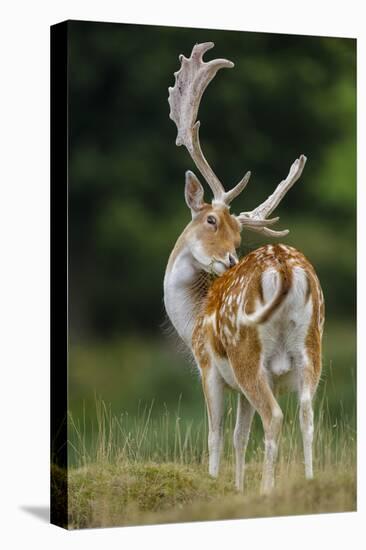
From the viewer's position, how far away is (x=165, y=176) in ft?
32.2

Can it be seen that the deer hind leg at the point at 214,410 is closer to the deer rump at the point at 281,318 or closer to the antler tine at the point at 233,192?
the deer rump at the point at 281,318

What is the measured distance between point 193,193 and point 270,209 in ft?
1.85

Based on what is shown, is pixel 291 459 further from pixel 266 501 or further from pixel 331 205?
pixel 331 205

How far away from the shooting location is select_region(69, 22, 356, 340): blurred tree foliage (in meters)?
9.40

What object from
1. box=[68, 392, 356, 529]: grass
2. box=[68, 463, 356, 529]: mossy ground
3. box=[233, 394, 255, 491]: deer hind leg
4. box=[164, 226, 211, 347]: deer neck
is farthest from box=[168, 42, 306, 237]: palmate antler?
box=[68, 463, 356, 529]: mossy ground

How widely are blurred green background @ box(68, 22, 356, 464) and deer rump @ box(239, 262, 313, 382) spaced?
66 centimetres

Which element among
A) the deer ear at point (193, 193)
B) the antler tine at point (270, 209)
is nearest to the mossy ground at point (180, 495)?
the antler tine at point (270, 209)

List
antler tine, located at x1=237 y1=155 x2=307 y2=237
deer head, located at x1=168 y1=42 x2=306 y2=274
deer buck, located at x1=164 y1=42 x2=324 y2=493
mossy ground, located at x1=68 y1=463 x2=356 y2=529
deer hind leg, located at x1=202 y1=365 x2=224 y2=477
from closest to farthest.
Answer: mossy ground, located at x1=68 y1=463 x2=356 y2=529 < deer buck, located at x1=164 y1=42 x2=324 y2=493 < deer hind leg, located at x1=202 y1=365 x2=224 y2=477 < deer head, located at x1=168 y1=42 x2=306 y2=274 < antler tine, located at x1=237 y1=155 x2=307 y2=237

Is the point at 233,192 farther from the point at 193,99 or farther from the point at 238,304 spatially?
the point at 238,304

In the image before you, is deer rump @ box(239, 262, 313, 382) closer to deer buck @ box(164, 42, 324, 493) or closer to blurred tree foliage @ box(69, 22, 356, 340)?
deer buck @ box(164, 42, 324, 493)

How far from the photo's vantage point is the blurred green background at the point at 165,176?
30.8 feet

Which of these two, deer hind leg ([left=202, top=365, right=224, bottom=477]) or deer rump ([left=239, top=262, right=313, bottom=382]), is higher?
deer rump ([left=239, top=262, right=313, bottom=382])

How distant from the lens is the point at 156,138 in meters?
9.75

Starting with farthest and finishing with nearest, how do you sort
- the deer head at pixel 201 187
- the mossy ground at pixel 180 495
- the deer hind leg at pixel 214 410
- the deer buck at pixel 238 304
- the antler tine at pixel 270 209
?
the antler tine at pixel 270 209 < the deer head at pixel 201 187 < the deer hind leg at pixel 214 410 < the deer buck at pixel 238 304 < the mossy ground at pixel 180 495
